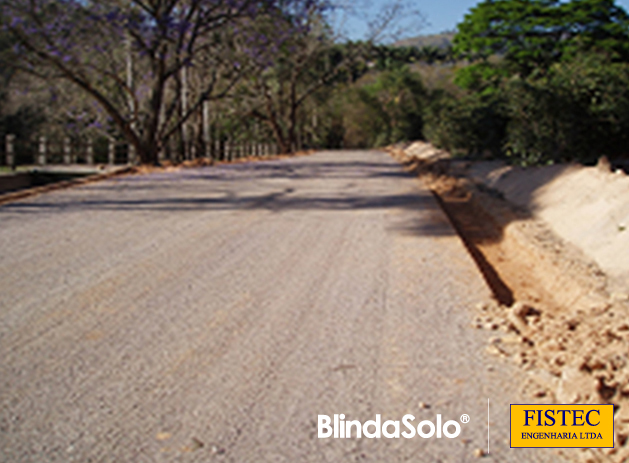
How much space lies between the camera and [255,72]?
29938 millimetres

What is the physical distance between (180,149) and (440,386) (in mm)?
26257

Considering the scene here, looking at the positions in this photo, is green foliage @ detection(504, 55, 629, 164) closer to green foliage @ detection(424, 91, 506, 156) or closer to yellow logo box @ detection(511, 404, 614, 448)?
green foliage @ detection(424, 91, 506, 156)

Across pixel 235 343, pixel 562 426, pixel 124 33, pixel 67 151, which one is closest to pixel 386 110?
pixel 67 151

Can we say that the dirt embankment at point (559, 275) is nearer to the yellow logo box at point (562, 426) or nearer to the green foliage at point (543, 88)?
the yellow logo box at point (562, 426)

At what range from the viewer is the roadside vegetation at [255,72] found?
1798cm

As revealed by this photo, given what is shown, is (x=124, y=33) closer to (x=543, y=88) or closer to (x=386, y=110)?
(x=543, y=88)

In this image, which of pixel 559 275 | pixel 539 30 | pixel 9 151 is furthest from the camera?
pixel 539 30

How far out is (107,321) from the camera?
17.0ft

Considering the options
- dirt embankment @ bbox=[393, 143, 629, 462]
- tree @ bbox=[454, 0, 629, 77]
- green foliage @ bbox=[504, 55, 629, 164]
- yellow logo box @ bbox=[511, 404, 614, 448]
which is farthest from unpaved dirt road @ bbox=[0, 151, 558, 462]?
tree @ bbox=[454, 0, 629, 77]

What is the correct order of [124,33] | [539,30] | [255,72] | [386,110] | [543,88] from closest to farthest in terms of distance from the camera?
1. [543,88]
2. [124,33]
3. [255,72]
4. [539,30]
5. [386,110]

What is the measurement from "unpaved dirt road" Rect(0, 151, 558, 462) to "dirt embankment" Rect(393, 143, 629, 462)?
0.28 meters

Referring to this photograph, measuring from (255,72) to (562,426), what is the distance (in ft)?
90.6

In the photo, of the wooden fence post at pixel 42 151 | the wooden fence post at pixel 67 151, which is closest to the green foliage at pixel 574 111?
the wooden fence post at pixel 42 151

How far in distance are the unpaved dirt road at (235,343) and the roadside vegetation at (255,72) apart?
32.9 ft
